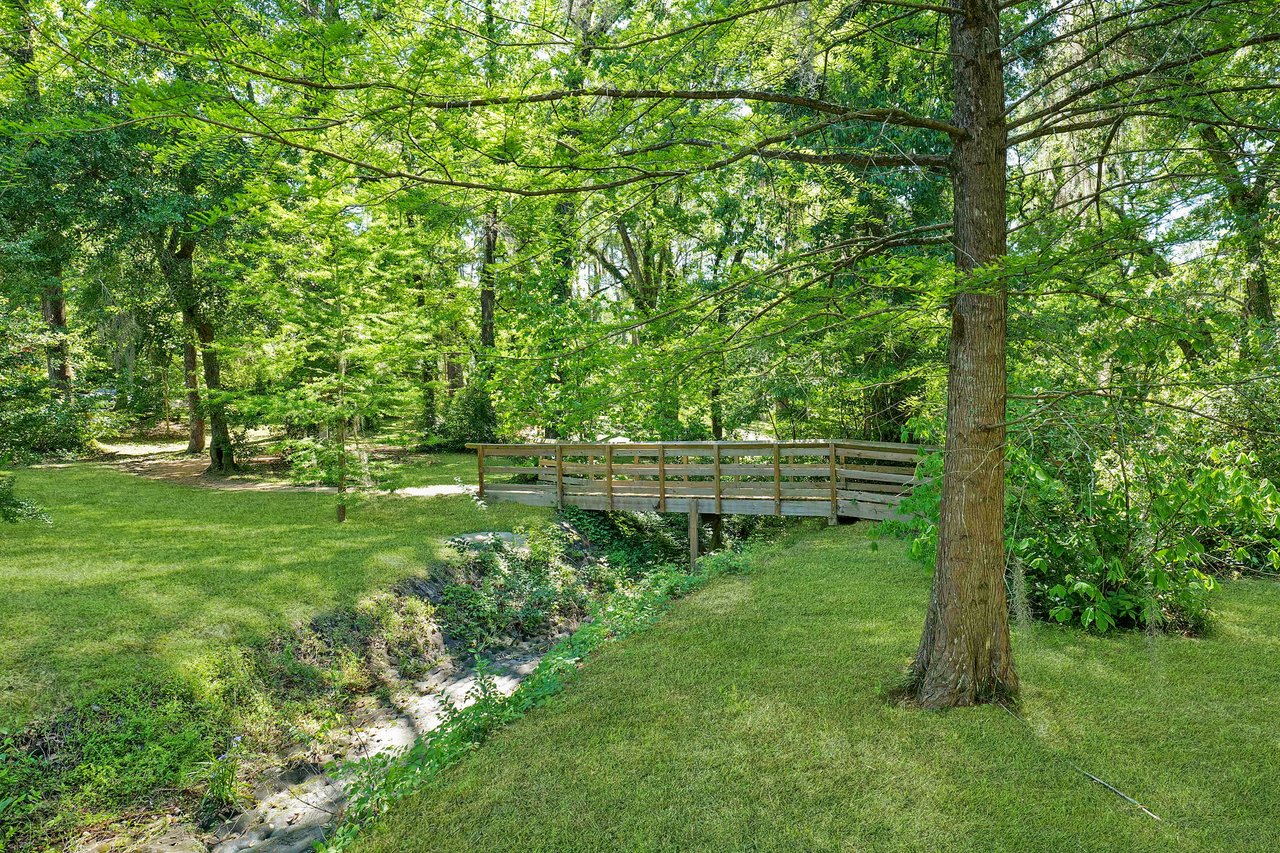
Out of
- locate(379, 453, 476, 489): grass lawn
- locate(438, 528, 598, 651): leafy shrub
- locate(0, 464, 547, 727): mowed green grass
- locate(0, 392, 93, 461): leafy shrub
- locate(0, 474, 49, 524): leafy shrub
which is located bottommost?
locate(438, 528, 598, 651): leafy shrub

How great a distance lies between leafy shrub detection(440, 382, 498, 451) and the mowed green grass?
597 cm

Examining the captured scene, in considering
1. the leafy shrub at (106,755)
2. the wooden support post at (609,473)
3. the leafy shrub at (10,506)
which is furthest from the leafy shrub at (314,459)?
the leafy shrub at (106,755)

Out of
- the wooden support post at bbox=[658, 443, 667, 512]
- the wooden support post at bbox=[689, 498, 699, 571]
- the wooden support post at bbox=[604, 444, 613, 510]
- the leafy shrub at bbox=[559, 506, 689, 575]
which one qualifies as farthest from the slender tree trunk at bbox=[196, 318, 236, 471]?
the wooden support post at bbox=[689, 498, 699, 571]

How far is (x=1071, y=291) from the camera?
3.38 metres

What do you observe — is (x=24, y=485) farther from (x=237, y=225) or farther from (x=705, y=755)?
(x=705, y=755)

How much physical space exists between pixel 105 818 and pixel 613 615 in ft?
14.1

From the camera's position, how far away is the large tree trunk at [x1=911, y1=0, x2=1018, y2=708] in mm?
3875

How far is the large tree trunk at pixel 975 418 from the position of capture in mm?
3875

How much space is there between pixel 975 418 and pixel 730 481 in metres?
7.64

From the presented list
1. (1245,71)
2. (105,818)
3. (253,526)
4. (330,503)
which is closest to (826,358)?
(1245,71)

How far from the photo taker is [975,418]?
3.95 m

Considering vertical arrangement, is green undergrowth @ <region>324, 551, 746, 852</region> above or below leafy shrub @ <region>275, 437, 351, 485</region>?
below

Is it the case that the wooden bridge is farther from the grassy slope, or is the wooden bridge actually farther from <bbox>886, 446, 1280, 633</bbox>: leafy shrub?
the grassy slope

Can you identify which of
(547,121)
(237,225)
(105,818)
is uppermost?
(237,225)
